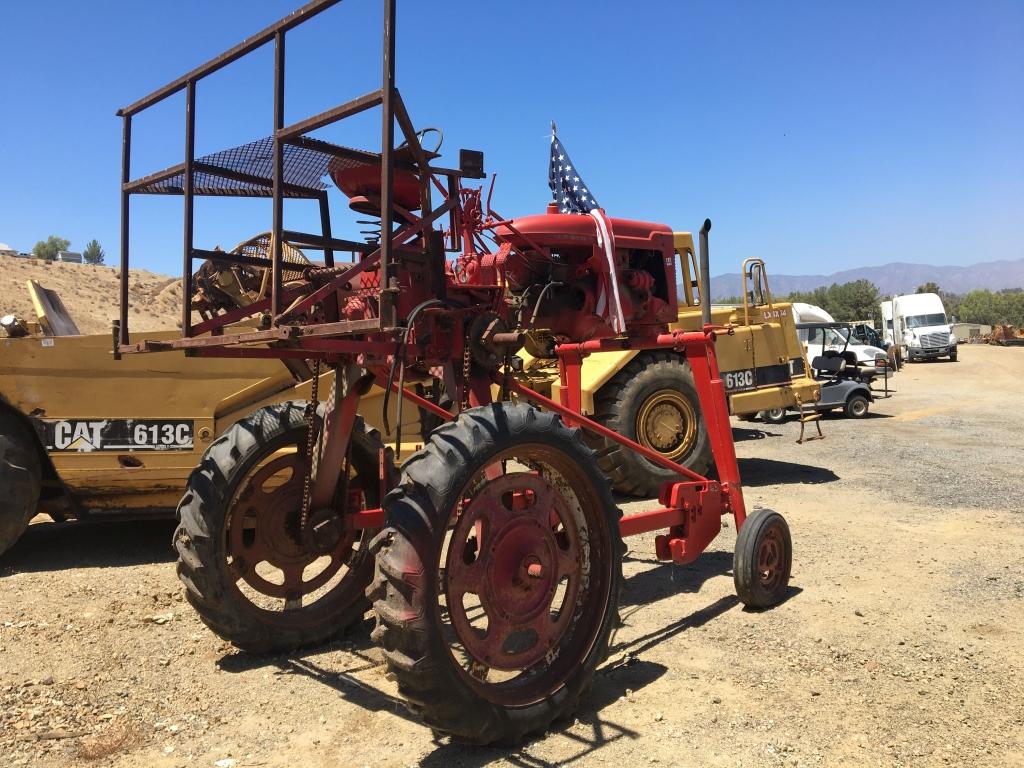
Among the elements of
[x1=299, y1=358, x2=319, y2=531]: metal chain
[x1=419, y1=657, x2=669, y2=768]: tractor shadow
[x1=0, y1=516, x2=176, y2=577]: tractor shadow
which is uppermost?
[x1=299, y1=358, x2=319, y2=531]: metal chain

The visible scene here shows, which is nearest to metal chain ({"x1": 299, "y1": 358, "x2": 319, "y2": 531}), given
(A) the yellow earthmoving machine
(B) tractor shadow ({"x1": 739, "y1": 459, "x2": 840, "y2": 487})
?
(A) the yellow earthmoving machine

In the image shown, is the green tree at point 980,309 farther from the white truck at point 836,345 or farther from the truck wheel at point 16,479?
the truck wheel at point 16,479

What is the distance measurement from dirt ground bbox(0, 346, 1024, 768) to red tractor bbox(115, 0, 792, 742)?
316 millimetres

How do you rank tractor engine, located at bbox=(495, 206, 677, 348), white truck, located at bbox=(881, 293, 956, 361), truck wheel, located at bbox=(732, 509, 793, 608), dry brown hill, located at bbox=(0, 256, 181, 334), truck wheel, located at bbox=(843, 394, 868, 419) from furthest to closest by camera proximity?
white truck, located at bbox=(881, 293, 956, 361)
dry brown hill, located at bbox=(0, 256, 181, 334)
truck wheel, located at bbox=(843, 394, 868, 419)
tractor engine, located at bbox=(495, 206, 677, 348)
truck wheel, located at bbox=(732, 509, 793, 608)

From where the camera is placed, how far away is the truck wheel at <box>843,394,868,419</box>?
16781 millimetres

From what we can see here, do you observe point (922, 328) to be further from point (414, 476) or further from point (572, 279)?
point (414, 476)

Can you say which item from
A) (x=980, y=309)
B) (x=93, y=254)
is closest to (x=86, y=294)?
(x=93, y=254)

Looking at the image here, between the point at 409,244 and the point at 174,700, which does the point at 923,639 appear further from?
the point at 174,700

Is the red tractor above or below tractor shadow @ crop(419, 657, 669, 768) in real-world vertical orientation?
above

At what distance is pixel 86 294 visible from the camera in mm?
38781

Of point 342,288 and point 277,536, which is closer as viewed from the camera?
point 342,288

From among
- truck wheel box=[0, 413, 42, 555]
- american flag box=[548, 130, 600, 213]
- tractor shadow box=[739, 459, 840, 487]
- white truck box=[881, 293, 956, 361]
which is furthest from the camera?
white truck box=[881, 293, 956, 361]

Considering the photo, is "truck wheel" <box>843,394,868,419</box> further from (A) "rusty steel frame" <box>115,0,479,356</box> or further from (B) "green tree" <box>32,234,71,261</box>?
(B) "green tree" <box>32,234,71,261</box>

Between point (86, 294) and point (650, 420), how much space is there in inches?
1496
